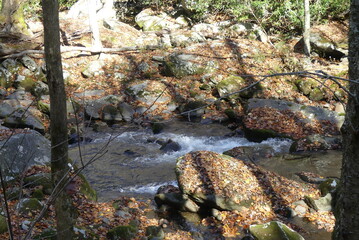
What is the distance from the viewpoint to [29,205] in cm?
623

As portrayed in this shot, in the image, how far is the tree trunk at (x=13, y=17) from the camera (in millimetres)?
17406

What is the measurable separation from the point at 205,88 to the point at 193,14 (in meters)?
8.79

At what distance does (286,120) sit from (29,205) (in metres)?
9.00

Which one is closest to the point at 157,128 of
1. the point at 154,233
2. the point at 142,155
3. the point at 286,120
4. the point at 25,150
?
the point at 142,155

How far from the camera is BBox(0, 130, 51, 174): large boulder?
7711mm

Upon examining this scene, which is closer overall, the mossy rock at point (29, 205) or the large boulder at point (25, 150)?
the mossy rock at point (29, 205)

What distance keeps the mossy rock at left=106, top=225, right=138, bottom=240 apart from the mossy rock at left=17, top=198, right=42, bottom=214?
1.42m

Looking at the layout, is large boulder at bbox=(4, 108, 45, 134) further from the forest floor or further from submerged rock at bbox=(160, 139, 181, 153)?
submerged rock at bbox=(160, 139, 181, 153)

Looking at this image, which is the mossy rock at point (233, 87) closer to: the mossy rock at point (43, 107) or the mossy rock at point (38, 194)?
the mossy rock at point (43, 107)

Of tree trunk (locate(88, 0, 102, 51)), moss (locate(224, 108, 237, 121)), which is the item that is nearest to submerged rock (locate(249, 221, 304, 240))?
moss (locate(224, 108, 237, 121))

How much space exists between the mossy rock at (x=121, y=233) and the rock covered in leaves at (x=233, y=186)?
65.6 inches

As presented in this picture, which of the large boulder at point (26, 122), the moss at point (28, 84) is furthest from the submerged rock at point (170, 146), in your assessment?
the moss at point (28, 84)

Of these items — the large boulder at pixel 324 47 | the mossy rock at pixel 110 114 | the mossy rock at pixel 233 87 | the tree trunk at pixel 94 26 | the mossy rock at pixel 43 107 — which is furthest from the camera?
the tree trunk at pixel 94 26

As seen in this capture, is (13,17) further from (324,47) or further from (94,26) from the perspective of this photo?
(324,47)
